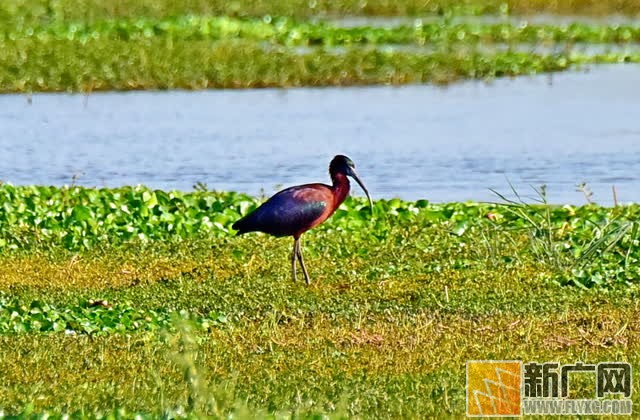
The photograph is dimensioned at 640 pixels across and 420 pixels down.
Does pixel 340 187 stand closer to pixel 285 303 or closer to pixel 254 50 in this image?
pixel 285 303

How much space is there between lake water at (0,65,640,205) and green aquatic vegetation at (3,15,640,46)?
3600 mm

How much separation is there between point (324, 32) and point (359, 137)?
10125mm

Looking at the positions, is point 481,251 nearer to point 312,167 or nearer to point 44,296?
point 44,296

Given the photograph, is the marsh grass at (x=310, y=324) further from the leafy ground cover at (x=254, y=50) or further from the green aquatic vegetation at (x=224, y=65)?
the leafy ground cover at (x=254, y=50)

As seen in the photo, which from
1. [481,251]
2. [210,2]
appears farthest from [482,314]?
[210,2]

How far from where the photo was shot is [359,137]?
2277 centimetres

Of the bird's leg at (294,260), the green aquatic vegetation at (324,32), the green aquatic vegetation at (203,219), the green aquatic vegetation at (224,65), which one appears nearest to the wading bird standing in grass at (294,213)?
the bird's leg at (294,260)

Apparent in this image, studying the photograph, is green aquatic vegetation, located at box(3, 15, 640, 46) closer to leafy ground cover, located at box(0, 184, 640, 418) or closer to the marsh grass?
leafy ground cover, located at box(0, 184, 640, 418)

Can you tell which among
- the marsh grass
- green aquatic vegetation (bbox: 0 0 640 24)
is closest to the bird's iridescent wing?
the marsh grass

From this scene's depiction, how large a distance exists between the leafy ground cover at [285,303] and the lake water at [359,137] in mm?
3591

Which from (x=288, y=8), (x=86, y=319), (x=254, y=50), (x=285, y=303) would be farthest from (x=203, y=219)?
(x=288, y=8)

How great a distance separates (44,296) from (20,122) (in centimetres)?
1305

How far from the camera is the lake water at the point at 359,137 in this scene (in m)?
19.2

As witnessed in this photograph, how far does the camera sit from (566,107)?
2527 centimetres
